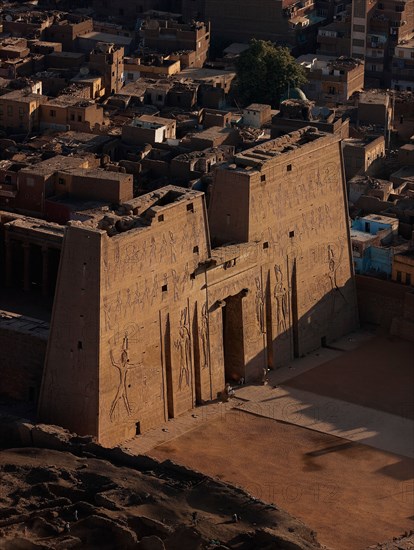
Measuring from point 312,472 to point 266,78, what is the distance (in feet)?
116

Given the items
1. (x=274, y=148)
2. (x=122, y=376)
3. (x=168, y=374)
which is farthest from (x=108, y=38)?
(x=122, y=376)

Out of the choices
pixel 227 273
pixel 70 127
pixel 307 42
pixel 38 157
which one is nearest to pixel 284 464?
pixel 227 273

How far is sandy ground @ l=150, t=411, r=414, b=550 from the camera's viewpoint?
55875 millimetres

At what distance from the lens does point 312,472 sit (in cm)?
5888

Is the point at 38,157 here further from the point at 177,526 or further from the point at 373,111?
the point at 177,526

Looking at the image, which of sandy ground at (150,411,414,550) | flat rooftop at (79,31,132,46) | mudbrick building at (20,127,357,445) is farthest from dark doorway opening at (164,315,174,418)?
flat rooftop at (79,31,132,46)

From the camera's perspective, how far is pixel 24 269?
66.5m

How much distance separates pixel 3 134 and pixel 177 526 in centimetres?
3431

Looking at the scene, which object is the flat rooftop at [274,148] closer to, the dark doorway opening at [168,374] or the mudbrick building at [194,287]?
the mudbrick building at [194,287]

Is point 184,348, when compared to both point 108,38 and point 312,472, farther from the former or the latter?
point 108,38

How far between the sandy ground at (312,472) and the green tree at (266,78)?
31.1 metres

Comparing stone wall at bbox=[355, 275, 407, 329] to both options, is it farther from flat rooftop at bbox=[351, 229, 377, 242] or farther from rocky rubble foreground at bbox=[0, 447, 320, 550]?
rocky rubble foreground at bbox=[0, 447, 320, 550]

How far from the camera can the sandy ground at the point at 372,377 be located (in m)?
63.7

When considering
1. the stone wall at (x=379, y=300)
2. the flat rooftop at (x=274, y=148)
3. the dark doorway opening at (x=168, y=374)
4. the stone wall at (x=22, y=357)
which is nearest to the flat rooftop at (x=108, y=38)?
the flat rooftop at (x=274, y=148)
